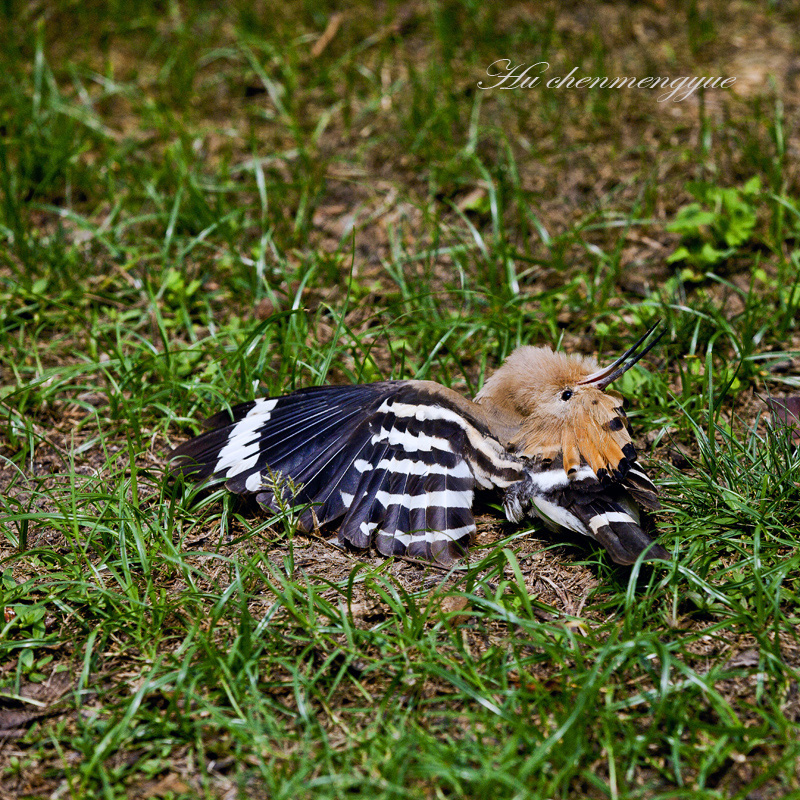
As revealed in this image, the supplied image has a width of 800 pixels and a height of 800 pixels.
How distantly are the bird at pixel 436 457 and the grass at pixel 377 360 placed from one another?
115 millimetres

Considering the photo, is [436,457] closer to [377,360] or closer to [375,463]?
[375,463]

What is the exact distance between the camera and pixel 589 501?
8.26 ft

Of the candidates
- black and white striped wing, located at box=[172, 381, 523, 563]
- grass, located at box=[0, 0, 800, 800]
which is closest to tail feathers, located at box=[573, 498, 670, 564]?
grass, located at box=[0, 0, 800, 800]

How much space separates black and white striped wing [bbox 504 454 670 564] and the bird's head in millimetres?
43

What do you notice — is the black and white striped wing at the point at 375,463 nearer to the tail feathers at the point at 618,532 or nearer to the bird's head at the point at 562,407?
the bird's head at the point at 562,407

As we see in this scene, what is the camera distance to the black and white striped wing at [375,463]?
8.48ft

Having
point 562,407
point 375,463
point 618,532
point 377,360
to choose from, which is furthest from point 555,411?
point 377,360

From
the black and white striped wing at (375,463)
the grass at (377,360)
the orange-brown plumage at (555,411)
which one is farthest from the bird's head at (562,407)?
the grass at (377,360)

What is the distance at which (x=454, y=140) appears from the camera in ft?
14.5

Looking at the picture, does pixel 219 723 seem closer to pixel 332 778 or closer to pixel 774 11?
pixel 332 778

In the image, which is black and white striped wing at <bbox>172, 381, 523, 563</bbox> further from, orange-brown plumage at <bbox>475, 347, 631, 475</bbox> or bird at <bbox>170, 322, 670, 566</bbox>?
orange-brown plumage at <bbox>475, 347, 631, 475</bbox>

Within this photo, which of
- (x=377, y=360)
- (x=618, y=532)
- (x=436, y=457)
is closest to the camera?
(x=618, y=532)

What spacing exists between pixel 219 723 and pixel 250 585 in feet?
1.66

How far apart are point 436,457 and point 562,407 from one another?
49 cm
